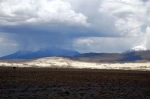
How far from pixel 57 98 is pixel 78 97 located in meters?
2.53

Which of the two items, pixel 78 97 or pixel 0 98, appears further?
pixel 78 97

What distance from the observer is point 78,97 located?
99.0 feet

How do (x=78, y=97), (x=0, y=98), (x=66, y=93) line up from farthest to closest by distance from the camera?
(x=66, y=93) < (x=78, y=97) < (x=0, y=98)

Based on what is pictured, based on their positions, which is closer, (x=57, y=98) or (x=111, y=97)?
(x=57, y=98)

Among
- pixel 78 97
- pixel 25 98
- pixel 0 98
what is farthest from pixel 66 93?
pixel 0 98

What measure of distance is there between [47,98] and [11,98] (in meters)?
3.34

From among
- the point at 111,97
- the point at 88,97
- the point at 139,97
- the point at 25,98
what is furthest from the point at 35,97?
the point at 139,97

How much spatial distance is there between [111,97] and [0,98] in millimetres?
10979

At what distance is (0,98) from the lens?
1102 inches

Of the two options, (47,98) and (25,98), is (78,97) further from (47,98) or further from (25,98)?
(25,98)

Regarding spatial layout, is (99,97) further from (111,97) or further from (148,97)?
(148,97)

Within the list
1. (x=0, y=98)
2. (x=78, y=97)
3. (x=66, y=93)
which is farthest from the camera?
(x=66, y=93)

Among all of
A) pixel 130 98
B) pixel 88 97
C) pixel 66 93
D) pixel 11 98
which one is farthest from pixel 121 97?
pixel 11 98

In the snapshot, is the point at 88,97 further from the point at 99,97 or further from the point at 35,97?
the point at 35,97
